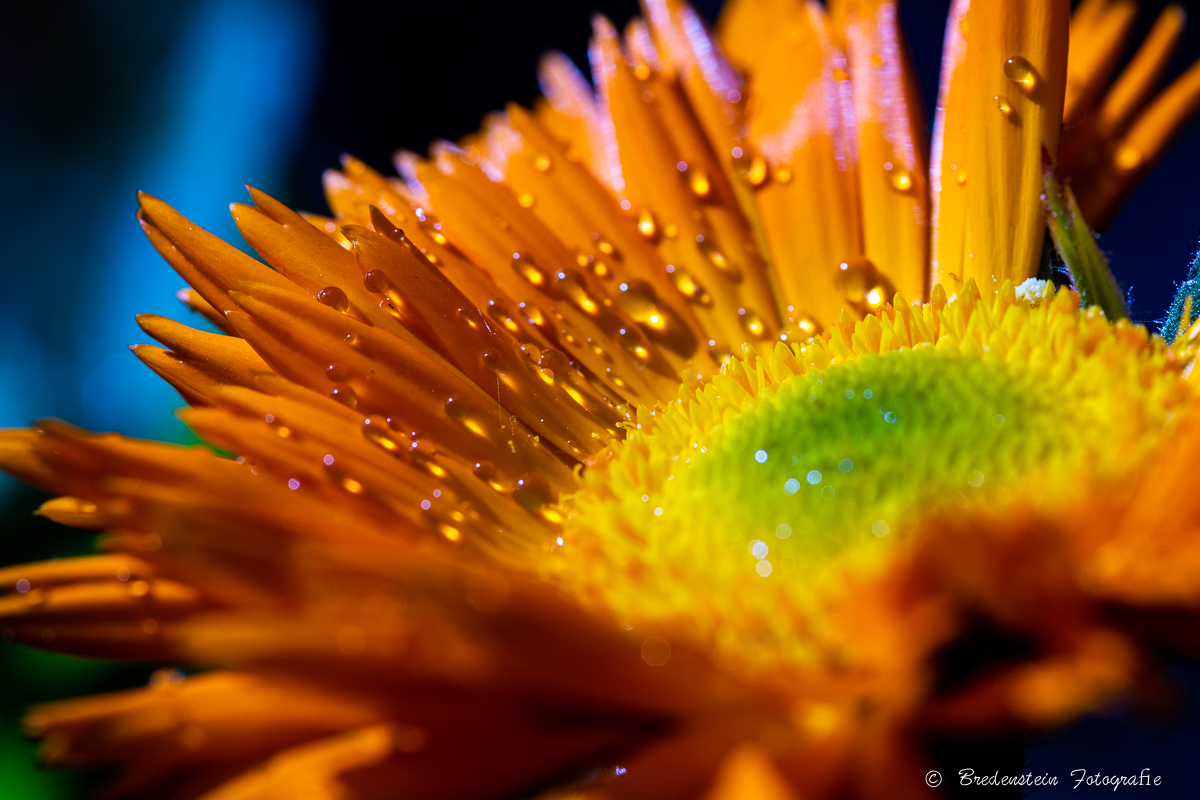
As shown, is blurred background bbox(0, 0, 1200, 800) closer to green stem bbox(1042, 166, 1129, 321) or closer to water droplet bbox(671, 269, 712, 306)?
green stem bbox(1042, 166, 1129, 321)

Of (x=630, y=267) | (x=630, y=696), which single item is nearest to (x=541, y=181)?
(x=630, y=267)

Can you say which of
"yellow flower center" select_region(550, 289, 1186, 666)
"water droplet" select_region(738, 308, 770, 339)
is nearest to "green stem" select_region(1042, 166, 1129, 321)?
"yellow flower center" select_region(550, 289, 1186, 666)

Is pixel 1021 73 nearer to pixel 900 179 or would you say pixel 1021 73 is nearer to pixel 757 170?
pixel 900 179

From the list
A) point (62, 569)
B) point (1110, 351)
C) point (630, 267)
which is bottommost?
point (62, 569)

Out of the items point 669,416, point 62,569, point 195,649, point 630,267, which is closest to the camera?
point 195,649

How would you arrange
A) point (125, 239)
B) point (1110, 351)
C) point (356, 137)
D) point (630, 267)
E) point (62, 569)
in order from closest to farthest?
point (62, 569), point (1110, 351), point (630, 267), point (125, 239), point (356, 137)

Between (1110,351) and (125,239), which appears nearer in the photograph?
(1110,351)

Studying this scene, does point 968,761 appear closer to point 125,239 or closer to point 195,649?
point 195,649

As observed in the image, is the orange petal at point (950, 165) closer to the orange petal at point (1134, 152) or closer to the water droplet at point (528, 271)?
the orange petal at point (1134, 152)
